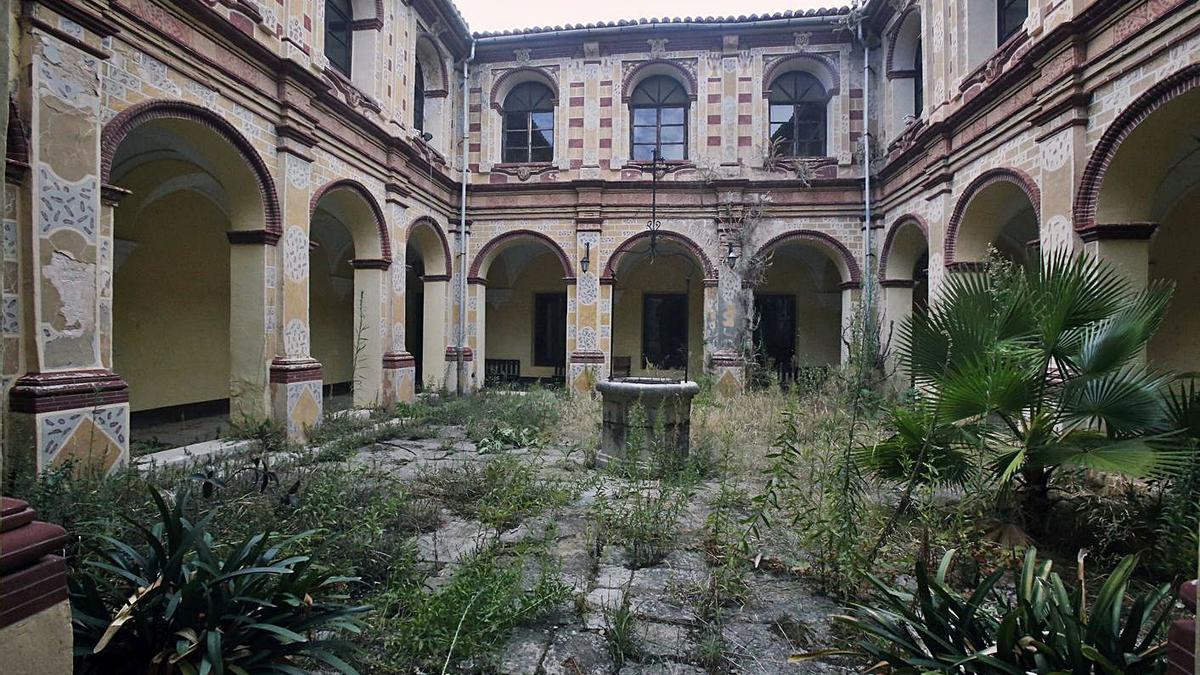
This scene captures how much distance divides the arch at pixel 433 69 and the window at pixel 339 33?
7.47 ft

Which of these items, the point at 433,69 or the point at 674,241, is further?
the point at 674,241

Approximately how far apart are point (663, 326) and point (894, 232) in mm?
6370

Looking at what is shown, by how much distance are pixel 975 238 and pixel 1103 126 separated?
2945mm

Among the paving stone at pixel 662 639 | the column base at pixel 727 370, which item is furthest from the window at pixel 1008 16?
the paving stone at pixel 662 639

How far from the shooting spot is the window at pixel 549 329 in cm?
1598

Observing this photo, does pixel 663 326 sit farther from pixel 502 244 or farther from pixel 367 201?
pixel 367 201

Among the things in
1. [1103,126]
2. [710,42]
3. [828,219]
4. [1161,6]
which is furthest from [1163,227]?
[710,42]

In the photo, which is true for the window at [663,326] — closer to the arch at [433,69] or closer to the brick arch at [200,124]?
the arch at [433,69]

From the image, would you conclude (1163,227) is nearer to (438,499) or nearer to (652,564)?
(652,564)

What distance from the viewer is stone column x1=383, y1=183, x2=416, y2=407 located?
10.0m

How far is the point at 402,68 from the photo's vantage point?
1023 cm

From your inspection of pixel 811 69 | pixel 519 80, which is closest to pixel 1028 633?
pixel 811 69

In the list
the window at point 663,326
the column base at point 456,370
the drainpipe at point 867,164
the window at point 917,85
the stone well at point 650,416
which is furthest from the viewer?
the window at point 663,326

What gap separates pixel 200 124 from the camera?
20.4ft
